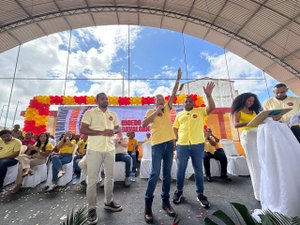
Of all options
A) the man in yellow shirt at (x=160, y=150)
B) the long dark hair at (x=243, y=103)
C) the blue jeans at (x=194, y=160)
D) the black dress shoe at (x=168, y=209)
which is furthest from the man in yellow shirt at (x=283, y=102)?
the black dress shoe at (x=168, y=209)

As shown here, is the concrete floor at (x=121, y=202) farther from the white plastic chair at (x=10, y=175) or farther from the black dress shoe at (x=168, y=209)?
the white plastic chair at (x=10, y=175)

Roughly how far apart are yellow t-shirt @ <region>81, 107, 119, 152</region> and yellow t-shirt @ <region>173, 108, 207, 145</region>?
0.89 metres

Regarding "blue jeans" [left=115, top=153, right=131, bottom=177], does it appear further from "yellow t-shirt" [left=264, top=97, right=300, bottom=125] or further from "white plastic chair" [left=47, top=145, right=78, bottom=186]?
→ "yellow t-shirt" [left=264, top=97, right=300, bottom=125]

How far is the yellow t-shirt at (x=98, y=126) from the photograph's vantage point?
1.85m

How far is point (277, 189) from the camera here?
1.26m

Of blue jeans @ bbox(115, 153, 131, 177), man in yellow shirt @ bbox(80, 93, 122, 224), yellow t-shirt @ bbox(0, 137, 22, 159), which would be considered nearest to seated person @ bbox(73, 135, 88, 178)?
blue jeans @ bbox(115, 153, 131, 177)

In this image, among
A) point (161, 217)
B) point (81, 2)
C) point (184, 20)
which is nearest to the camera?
point (161, 217)

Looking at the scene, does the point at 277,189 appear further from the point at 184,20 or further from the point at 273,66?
the point at 273,66

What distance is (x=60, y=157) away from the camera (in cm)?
320

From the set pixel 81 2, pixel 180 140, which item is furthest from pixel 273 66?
pixel 81 2

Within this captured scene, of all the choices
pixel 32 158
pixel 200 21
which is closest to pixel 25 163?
pixel 32 158

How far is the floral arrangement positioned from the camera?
5.84m

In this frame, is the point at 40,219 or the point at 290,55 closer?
the point at 40,219

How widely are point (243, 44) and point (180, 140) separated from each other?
7.56 meters
